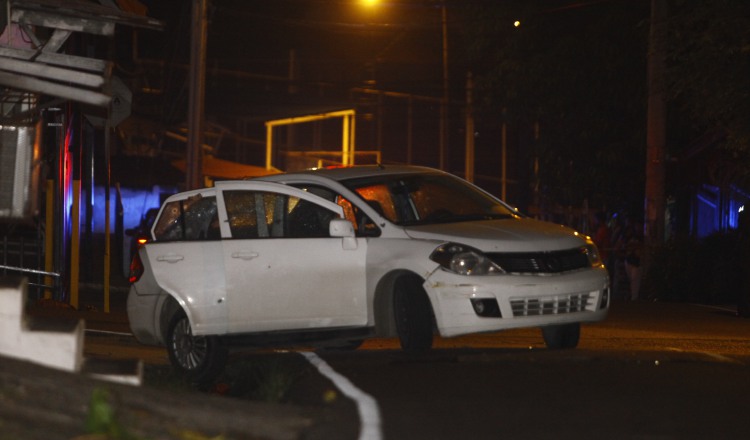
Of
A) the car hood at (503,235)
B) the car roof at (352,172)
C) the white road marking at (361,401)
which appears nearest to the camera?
the white road marking at (361,401)

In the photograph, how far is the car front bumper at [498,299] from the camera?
10352 mm

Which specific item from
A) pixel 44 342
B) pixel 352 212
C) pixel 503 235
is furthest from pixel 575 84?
pixel 44 342

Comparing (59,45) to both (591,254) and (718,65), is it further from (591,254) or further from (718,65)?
(718,65)

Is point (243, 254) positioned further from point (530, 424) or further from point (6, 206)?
point (530, 424)

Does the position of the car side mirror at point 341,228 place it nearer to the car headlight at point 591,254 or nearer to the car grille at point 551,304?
the car grille at point 551,304

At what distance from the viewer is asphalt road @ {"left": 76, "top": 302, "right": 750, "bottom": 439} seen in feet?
25.2

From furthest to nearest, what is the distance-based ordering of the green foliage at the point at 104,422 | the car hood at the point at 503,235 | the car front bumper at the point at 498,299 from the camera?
the car hood at the point at 503,235, the car front bumper at the point at 498,299, the green foliage at the point at 104,422

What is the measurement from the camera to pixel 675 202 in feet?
98.9

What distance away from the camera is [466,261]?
34.3 feet

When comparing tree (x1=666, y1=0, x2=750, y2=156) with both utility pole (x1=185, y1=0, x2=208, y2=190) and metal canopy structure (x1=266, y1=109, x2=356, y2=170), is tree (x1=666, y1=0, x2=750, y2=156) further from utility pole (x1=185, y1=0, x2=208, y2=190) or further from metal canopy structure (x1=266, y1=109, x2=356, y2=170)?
metal canopy structure (x1=266, y1=109, x2=356, y2=170)

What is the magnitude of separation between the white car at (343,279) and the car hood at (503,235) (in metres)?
0.01

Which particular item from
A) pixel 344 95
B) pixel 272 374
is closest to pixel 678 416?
pixel 272 374

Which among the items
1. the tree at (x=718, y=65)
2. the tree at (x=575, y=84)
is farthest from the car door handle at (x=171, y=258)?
the tree at (x=575, y=84)

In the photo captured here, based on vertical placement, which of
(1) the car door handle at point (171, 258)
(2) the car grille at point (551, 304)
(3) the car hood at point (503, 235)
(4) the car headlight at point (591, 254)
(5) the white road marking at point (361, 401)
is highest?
(3) the car hood at point (503, 235)
